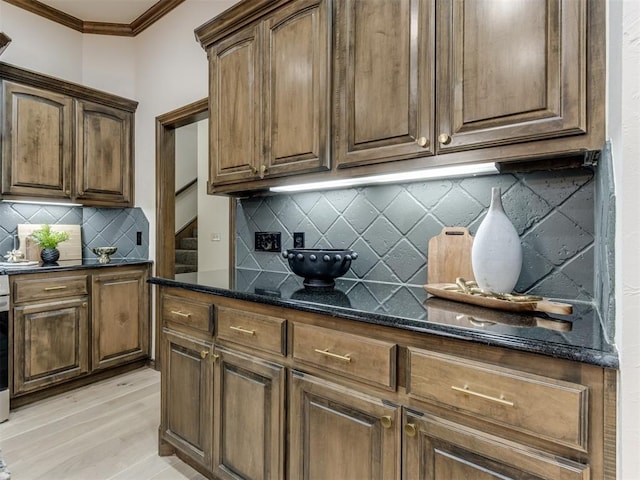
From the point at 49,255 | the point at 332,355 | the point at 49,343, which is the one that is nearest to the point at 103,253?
the point at 49,255

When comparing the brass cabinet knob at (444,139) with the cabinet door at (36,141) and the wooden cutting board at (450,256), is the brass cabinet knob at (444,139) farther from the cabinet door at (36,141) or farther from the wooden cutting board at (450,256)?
the cabinet door at (36,141)

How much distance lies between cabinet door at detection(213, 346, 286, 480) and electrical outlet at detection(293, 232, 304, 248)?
29.5 inches

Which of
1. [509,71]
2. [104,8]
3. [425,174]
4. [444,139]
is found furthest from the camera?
[104,8]

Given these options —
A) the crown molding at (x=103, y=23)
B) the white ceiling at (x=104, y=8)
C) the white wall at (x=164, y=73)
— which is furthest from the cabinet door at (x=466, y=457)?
the white ceiling at (x=104, y=8)

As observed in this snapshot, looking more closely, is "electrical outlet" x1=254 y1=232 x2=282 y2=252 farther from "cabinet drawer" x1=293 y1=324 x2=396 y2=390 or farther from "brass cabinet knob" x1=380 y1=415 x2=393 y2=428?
"brass cabinet knob" x1=380 y1=415 x2=393 y2=428

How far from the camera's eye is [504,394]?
2.77 feet

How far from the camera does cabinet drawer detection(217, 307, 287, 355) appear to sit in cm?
134

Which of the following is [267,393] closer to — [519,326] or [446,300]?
[446,300]

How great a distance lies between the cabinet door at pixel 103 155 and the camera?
2998 mm

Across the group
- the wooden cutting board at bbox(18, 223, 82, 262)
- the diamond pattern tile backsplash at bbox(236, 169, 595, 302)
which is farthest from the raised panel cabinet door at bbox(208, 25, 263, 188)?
the wooden cutting board at bbox(18, 223, 82, 262)

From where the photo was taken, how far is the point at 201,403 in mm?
1649

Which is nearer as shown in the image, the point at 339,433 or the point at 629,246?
the point at 629,246

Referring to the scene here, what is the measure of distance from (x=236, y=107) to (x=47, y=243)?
6.94 ft

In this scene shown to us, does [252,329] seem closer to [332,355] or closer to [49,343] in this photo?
[332,355]
